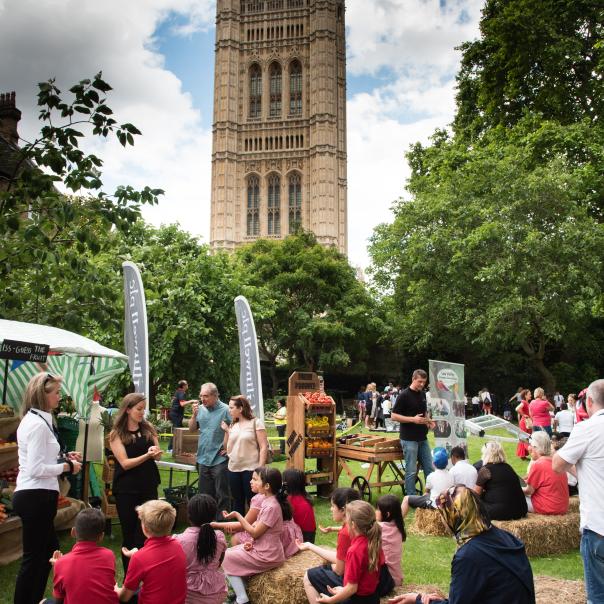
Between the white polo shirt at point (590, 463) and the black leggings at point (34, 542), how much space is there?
3839 mm

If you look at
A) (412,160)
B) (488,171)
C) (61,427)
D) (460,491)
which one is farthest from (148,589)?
(412,160)

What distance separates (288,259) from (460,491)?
3823cm

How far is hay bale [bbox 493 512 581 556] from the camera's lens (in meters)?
6.58

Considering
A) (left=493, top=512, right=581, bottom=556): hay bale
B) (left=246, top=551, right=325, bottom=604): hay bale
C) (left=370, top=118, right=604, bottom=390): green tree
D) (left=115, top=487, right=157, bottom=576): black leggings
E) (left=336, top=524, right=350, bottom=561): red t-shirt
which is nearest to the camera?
(left=336, top=524, right=350, bottom=561): red t-shirt

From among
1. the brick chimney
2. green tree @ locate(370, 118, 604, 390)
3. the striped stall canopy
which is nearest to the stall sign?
the striped stall canopy

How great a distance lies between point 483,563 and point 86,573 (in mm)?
2471

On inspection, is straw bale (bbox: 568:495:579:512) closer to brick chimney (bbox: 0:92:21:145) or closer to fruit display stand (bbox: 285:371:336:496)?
fruit display stand (bbox: 285:371:336:496)

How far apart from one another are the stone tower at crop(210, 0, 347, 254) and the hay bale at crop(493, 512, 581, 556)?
74642 mm

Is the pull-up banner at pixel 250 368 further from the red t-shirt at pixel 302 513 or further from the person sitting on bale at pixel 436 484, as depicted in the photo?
the red t-shirt at pixel 302 513

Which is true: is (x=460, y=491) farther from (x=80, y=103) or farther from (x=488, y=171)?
(x=488, y=171)

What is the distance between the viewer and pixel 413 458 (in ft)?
28.5

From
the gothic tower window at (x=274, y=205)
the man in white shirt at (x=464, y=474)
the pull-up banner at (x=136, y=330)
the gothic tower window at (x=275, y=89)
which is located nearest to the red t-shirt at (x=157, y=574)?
the man in white shirt at (x=464, y=474)

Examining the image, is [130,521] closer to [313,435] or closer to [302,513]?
[302,513]

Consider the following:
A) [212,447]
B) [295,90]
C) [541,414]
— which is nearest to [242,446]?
[212,447]
